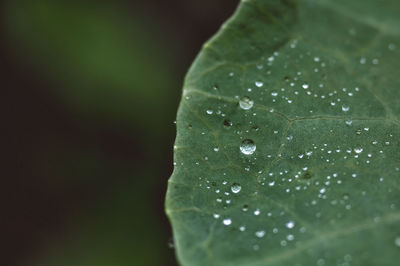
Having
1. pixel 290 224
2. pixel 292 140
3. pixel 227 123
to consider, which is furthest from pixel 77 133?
pixel 290 224

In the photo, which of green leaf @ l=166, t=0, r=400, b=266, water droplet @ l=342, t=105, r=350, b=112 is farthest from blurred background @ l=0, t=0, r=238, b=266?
water droplet @ l=342, t=105, r=350, b=112

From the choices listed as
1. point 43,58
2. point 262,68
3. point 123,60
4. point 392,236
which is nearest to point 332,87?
point 262,68

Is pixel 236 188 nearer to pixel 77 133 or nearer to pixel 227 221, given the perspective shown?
pixel 227 221

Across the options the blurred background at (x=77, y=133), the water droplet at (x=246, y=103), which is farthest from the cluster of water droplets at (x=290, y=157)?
the blurred background at (x=77, y=133)

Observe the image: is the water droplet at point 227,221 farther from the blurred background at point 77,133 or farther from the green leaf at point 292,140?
the blurred background at point 77,133

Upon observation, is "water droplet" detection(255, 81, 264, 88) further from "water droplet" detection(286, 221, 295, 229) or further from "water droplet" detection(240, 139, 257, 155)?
"water droplet" detection(286, 221, 295, 229)

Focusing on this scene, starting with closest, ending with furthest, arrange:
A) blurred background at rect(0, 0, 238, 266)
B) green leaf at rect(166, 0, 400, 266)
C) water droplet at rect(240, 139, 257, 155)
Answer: green leaf at rect(166, 0, 400, 266) → water droplet at rect(240, 139, 257, 155) → blurred background at rect(0, 0, 238, 266)
